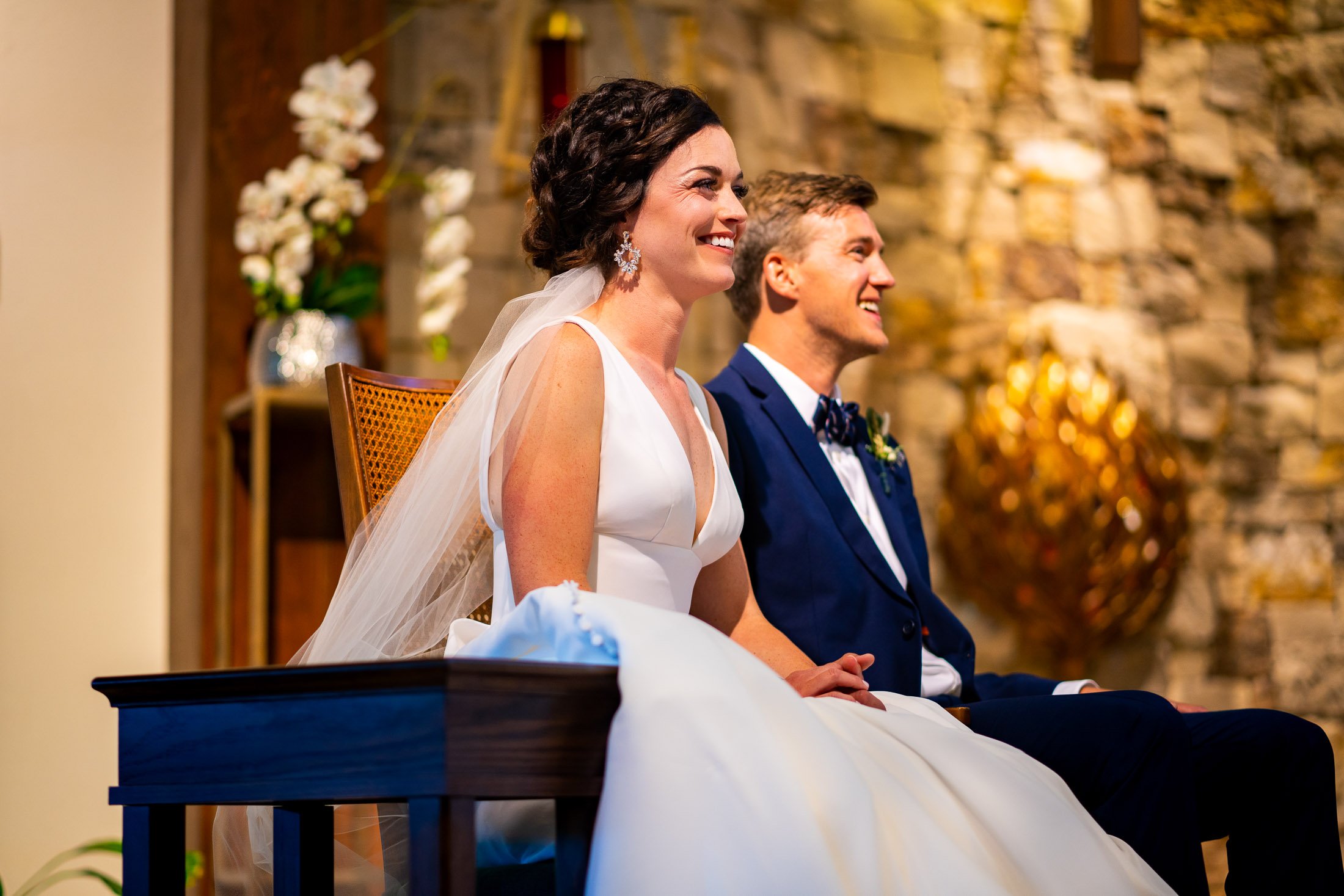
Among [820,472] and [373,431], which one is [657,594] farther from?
[820,472]

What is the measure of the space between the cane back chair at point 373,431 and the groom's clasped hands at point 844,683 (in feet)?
2.02

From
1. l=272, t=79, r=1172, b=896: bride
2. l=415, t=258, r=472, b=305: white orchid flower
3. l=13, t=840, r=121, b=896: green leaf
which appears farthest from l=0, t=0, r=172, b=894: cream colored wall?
l=272, t=79, r=1172, b=896: bride

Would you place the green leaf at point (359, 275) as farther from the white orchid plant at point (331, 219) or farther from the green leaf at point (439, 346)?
the green leaf at point (439, 346)

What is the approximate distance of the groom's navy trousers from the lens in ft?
6.72

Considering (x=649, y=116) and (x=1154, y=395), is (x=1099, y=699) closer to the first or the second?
(x=649, y=116)

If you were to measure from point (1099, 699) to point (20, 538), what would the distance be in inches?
96.4

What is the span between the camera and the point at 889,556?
2721 millimetres

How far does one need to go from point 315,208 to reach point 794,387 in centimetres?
143

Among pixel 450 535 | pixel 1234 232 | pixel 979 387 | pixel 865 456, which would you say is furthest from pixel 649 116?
pixel 1234 232

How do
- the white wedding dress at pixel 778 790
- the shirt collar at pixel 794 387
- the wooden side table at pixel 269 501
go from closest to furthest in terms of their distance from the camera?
the white wedding dress at pixel 778 790, the shirt collar at pixel 794 387, the wooden side table at pixel 269 501

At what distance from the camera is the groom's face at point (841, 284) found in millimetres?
2836

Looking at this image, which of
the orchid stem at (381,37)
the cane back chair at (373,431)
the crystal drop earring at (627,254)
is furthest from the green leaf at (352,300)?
the crystal drop earring at (627,254)

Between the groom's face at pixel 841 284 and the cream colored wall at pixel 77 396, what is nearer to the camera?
the groom's face at pixel 841 284

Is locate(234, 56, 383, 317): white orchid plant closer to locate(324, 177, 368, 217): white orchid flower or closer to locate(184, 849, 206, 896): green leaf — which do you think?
locate(324, 177, 368, 217): white orchid flower
